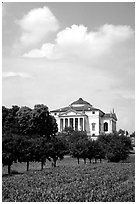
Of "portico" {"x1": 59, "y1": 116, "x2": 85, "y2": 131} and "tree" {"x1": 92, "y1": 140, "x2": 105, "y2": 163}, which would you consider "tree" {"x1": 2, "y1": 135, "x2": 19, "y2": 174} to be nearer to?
"tree" {"x1": 92, "y1": 140, "x2": 105, "y2": 163}

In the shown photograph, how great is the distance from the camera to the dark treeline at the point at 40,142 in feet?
33.1

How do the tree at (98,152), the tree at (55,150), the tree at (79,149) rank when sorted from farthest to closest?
the tree at (98,152) → the tree at (79,149) → the tree at (55,150)

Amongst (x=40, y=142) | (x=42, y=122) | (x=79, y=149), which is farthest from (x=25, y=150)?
(x=79, y=149)

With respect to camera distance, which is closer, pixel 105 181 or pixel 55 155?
pixel 105 181

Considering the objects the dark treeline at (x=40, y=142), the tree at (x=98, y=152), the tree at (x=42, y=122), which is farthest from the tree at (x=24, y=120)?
the tree at (x=98, y=152)

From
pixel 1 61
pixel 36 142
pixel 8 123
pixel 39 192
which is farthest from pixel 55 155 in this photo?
pixel 1 61

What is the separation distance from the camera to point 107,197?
13.6 feet

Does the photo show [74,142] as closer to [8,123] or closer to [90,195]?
[8,123]

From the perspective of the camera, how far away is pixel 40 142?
37.0 ft

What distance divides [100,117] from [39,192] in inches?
911

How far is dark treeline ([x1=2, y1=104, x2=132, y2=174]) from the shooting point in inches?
398

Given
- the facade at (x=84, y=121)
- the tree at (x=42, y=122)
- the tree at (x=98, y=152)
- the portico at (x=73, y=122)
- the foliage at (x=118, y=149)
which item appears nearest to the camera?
the tree at (x=42, y=122)

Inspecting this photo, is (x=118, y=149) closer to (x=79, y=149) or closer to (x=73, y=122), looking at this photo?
(x=79, y=149)

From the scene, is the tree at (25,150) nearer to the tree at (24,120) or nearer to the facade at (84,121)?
the tree at (24,120)
